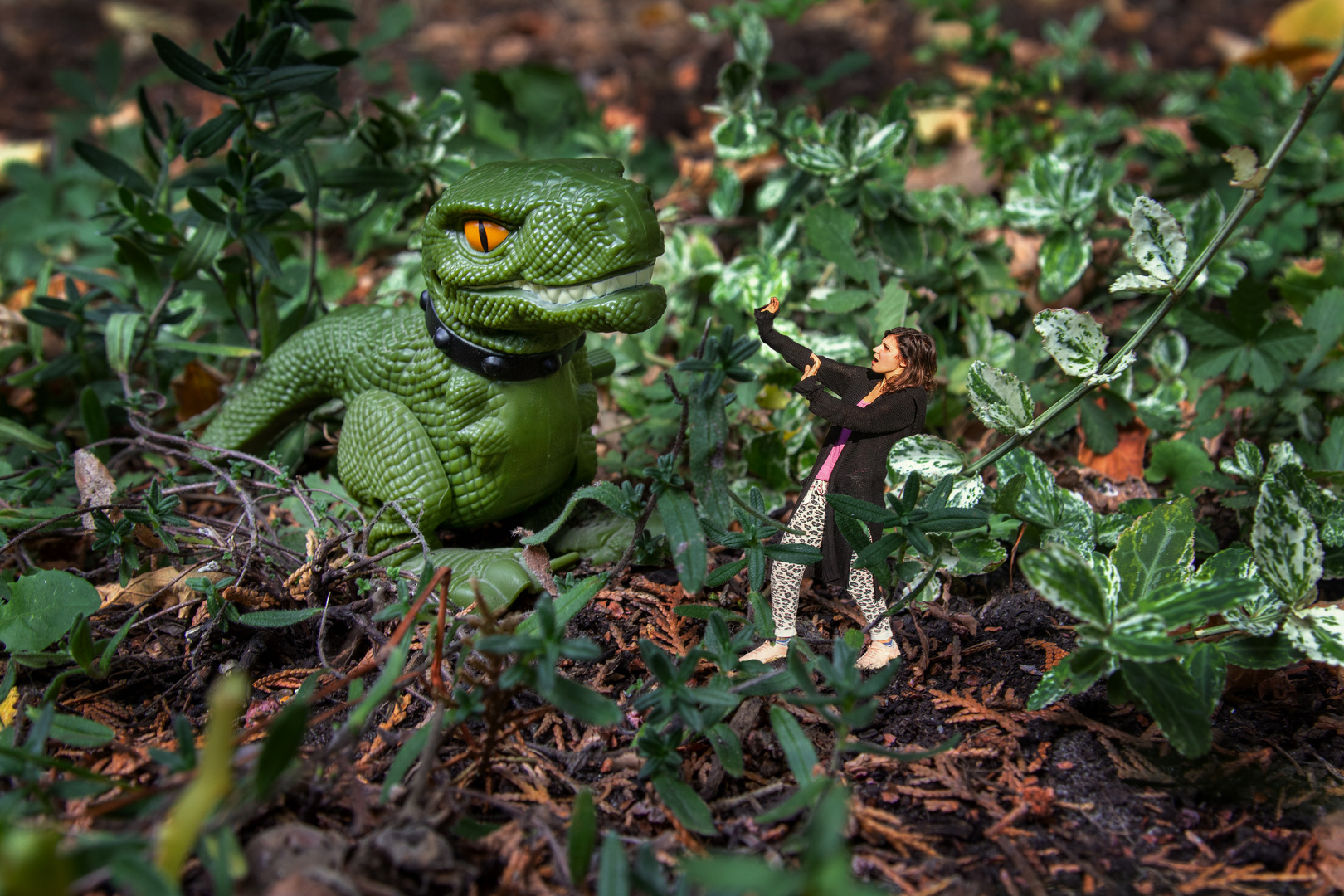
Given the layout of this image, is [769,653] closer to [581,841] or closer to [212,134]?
[581,841]

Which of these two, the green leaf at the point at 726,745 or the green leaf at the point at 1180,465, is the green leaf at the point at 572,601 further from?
the green leaf at the point at 1180,465

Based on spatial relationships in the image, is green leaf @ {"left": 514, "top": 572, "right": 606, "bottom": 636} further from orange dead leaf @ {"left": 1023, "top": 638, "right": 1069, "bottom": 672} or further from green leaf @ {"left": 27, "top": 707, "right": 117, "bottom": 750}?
orange dead leaf @ {"left": 1023, "top": 638, "right": 1069, "bottom": 672}

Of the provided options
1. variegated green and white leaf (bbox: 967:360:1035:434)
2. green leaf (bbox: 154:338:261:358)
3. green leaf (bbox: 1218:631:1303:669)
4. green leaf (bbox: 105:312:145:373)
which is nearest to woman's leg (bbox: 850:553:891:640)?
variegated green and white leaf (bbox: 967:360:1035:434)

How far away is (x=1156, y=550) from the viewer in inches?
76.3

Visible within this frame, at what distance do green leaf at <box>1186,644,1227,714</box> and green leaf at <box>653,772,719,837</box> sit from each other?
960 mm

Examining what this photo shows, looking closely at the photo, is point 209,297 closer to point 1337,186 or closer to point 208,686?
point 208,686

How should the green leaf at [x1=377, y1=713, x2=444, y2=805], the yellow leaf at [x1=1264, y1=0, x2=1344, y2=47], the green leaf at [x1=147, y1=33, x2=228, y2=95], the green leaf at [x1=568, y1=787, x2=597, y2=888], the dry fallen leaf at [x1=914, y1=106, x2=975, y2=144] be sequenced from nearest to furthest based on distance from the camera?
the green leaf at [x1=568, y1=787, x2=597, y2=888], the green leaf at [x1=377, y1=713, x2=444, y2=805], the green leaf at [x1=147, y1=33, x2=228, y2=95], the dry fallen leaf at [x1=914, y1=106, x2=975, y2=144], the yellow leaf at [x1=1264, y1=0, x2=1344, y2=47]

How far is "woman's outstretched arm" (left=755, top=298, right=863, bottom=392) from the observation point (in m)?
2.01

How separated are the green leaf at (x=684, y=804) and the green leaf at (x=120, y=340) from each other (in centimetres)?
209

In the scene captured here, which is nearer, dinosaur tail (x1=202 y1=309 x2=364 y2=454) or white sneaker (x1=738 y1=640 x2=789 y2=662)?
white sneaker (x1=738 y1=640 x2=789 y2=662)

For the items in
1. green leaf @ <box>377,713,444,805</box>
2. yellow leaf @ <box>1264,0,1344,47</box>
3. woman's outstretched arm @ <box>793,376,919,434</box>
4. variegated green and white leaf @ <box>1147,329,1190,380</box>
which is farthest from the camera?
yellow leaf @ <box>1264,0,1344,47</box>

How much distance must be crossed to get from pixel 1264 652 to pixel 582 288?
1589 millimetres

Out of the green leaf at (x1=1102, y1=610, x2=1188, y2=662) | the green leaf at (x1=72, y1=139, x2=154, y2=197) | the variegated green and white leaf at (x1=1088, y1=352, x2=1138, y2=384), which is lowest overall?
the green leaf at (x1=1102, y1=610, x2=1188, y2=662)

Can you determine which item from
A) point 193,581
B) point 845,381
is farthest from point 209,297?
point 845,381
